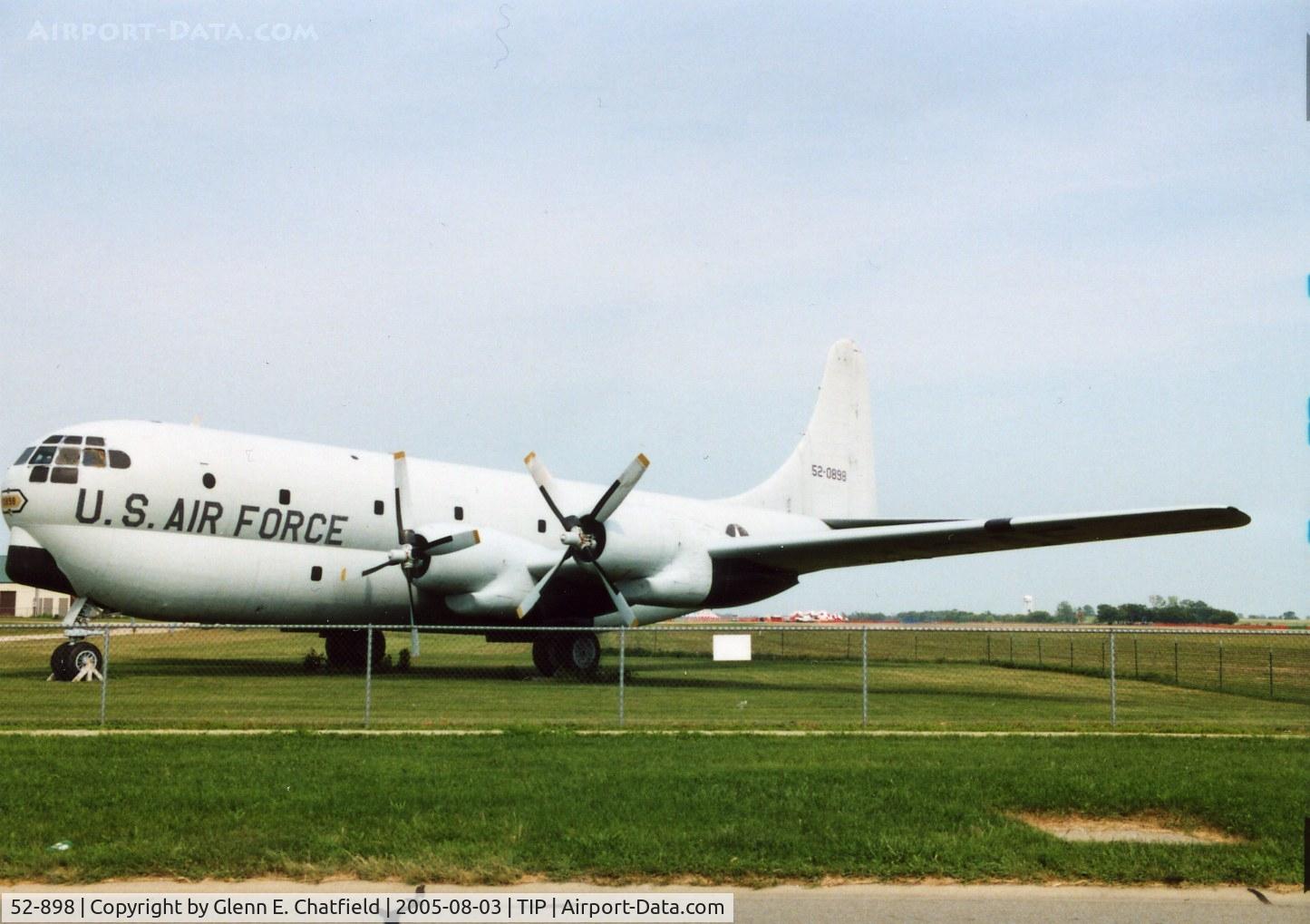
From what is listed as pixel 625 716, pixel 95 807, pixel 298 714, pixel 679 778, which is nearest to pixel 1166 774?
pixel 679 778

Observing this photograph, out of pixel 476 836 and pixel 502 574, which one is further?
pixel 502 574

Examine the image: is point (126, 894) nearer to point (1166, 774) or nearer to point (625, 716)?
point (1166, 774)

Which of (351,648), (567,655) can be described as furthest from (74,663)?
(567,655)

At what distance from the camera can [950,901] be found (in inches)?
281

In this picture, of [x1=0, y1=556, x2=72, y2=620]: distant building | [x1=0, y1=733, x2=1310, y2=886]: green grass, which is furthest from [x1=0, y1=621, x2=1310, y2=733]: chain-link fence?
[x1=0, y1=556, x2=72, y2=620]: distant building

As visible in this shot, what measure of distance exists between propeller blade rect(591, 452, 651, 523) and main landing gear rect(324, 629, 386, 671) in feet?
22.9

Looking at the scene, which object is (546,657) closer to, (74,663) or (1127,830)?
(74,663)

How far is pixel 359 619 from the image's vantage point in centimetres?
2702

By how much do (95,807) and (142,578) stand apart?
47.4ft

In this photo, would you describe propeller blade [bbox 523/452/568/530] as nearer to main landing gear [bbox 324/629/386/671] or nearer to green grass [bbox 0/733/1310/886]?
main landing gear [bbox 324/629/386/671]

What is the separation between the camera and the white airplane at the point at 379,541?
22.8 metres

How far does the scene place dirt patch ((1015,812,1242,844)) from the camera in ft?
29.7

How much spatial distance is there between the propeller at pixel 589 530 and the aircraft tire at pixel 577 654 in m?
1.38

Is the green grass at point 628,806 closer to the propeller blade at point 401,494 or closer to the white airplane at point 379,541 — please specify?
the white airplane at point 379,541
